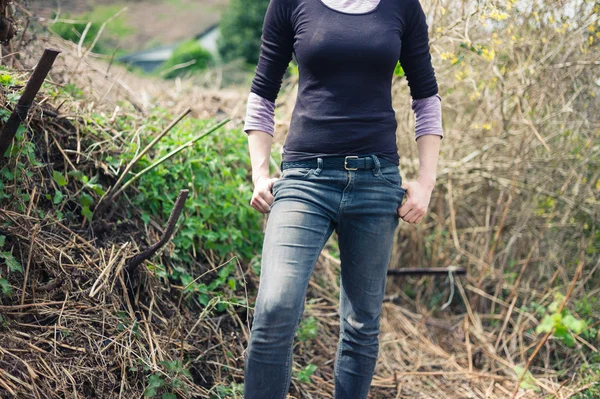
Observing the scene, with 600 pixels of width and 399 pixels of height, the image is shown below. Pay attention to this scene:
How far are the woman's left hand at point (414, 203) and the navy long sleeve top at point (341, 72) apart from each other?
13 cm

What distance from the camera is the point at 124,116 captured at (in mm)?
3172

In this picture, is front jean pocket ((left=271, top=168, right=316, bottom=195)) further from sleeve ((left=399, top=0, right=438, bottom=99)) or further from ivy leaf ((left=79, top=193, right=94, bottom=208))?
ivy leaf ((left=79, top=193, right=94, bottom=208))

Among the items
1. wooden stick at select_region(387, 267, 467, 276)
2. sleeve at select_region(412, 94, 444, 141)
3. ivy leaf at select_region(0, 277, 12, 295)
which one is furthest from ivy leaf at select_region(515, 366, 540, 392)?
ivy leaf at select_region(0, 277, 12, 295)

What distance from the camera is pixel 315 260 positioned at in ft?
6.17

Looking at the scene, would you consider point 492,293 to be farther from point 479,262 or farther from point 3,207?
point 3,207

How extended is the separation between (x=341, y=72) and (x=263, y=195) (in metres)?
0.48

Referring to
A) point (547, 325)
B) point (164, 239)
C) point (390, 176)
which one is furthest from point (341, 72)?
point (547, 325)

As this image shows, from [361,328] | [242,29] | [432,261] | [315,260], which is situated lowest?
[432,261]

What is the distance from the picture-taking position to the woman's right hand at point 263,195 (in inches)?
76.2

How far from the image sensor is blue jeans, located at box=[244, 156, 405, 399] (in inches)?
68.3

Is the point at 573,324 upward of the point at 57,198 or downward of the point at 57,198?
downward

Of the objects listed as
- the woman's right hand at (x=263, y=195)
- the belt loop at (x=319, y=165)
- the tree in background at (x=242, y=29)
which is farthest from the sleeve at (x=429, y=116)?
the tree in background at (x=242, y=29)

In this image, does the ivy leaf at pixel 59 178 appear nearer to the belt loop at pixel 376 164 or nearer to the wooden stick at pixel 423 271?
the belt loop at pixel 376 164

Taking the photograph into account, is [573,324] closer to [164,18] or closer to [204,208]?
[204,208]
